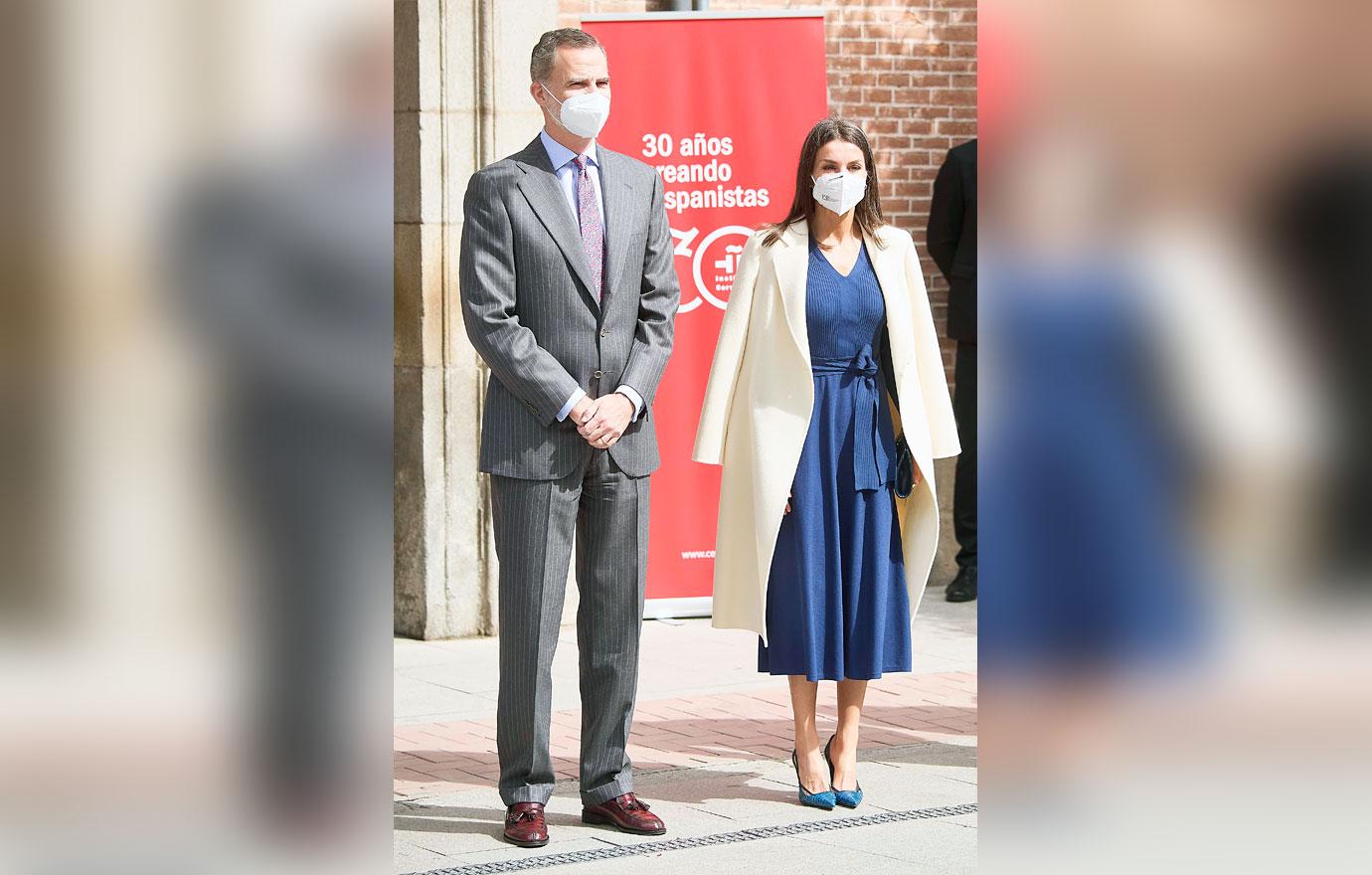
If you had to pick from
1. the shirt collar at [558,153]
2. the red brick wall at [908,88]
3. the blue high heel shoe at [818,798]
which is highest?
the red brick wall at [908,88]

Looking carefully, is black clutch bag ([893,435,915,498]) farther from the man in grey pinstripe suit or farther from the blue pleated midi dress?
the man in grey pinstripe suit

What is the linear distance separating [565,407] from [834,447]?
2.82ft

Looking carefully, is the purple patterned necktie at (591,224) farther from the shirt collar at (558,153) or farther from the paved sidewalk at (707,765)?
the paved sidewalk at (707,765)

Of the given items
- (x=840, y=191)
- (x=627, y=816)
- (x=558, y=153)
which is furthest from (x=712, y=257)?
(x=627, y=816)

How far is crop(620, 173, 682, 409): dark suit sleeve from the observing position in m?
4.96

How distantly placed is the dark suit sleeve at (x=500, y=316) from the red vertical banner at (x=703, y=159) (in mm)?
3648

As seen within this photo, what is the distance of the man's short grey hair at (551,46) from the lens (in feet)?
16.2

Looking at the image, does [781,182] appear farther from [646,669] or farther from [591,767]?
[591,767]

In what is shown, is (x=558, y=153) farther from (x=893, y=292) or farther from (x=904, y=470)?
(x=904, y=470)

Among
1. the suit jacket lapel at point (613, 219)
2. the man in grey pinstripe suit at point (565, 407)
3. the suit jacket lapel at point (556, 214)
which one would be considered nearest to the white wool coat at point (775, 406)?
the man in grey pinstripe suit at point (565, 407)

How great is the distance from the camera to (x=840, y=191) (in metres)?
5.16
